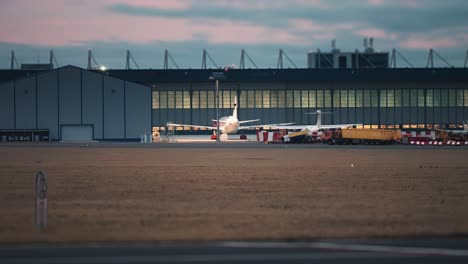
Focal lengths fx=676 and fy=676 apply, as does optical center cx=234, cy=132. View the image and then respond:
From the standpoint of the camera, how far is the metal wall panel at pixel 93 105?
91.2 m

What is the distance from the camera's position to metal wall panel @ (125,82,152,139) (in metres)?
91.4

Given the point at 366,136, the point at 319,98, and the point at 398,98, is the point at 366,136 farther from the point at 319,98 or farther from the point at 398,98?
the point at 398,98

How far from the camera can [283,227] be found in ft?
54.7

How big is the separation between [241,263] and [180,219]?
5.80 metres

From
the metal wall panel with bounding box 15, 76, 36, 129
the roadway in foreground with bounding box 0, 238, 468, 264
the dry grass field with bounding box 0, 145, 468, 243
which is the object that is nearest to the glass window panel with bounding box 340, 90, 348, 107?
the metal wall panel with bounding box 15, 76, 36, 129

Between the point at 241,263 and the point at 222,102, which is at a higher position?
the point at 222,102

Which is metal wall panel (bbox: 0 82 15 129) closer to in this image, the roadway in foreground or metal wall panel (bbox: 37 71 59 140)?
metal wall panel (bbox: 37 71 59 140)

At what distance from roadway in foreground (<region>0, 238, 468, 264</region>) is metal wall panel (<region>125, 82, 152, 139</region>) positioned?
77.5 metres

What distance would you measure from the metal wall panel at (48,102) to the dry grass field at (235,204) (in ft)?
188


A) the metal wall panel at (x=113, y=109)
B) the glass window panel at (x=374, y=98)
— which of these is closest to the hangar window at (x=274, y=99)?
the glass window panel at (x=374, y=98)

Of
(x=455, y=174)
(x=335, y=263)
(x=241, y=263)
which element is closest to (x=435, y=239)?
(x=335, y=263)

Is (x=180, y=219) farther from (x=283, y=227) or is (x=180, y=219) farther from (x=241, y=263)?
(x=241, y=263)

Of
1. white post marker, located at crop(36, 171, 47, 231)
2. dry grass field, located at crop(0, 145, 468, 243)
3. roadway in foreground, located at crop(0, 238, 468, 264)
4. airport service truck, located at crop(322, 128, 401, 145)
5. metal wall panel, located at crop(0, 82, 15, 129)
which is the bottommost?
roadway in foreground, located at crop(0, 238, 468, 264)

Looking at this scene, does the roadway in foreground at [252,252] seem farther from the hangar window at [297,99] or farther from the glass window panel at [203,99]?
the hangar window at [297,99]
